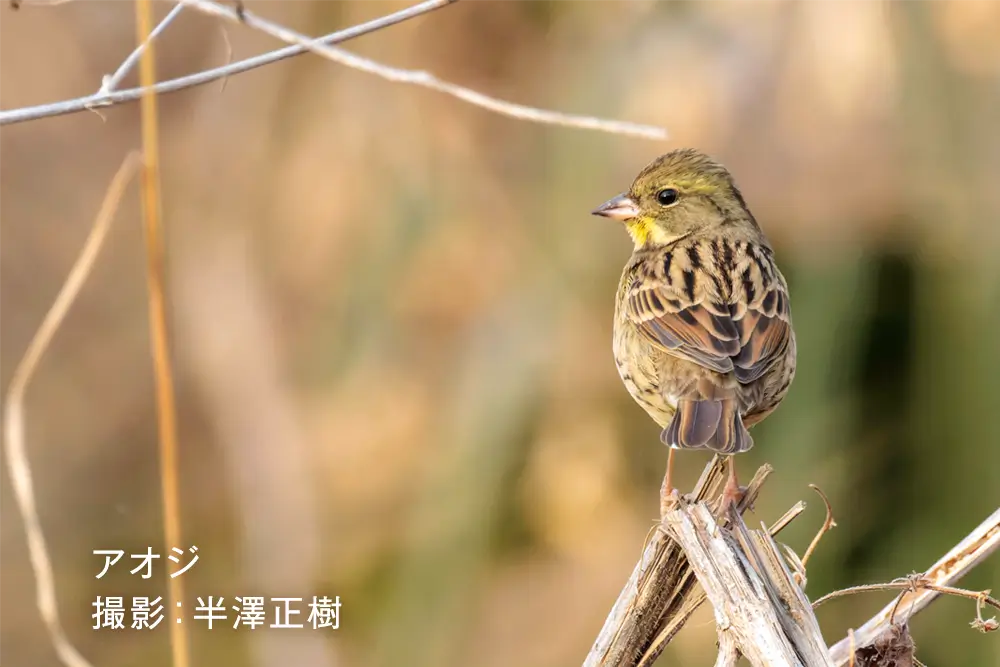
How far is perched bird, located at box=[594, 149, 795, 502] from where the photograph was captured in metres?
3.21

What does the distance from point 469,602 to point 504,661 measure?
A: 690 millimetres

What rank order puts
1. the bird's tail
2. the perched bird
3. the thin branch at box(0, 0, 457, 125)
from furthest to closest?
the perched bird → the bird's tail → the thin branch at box(0, 0, 457, 125)

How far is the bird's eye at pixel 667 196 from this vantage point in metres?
3.67

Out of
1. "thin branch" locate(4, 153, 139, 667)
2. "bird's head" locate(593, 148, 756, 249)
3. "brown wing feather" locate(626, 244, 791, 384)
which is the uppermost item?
"bird's head" locate(593, 148, 756, 249)

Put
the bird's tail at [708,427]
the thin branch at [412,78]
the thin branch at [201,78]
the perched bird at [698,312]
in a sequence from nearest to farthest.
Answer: the thin branch at [412,78]
the thin branch at [201,78]
the bird's tail at [708,427]
the perched bird at [698,312]

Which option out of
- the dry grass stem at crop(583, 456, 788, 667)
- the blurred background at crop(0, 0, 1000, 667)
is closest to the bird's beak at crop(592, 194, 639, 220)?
the dry grass stem at crop(583, 456, 788, 667)

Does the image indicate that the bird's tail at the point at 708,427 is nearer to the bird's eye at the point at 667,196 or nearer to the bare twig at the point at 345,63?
the bird's eye at the point at 667,196

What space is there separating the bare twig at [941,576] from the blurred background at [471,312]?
123 inches

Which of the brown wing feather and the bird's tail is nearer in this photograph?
the bird's tail

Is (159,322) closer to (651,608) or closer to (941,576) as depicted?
(651,608)

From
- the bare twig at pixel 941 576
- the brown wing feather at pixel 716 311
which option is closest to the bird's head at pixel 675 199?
the brown wing feather at pixel 716 311

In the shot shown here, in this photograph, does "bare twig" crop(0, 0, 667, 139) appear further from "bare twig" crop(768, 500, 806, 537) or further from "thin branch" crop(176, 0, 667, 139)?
"bare twig" crop(768, 500, 806, 537)

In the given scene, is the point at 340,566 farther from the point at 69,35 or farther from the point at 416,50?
the point at 69,35

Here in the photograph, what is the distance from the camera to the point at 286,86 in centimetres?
652
